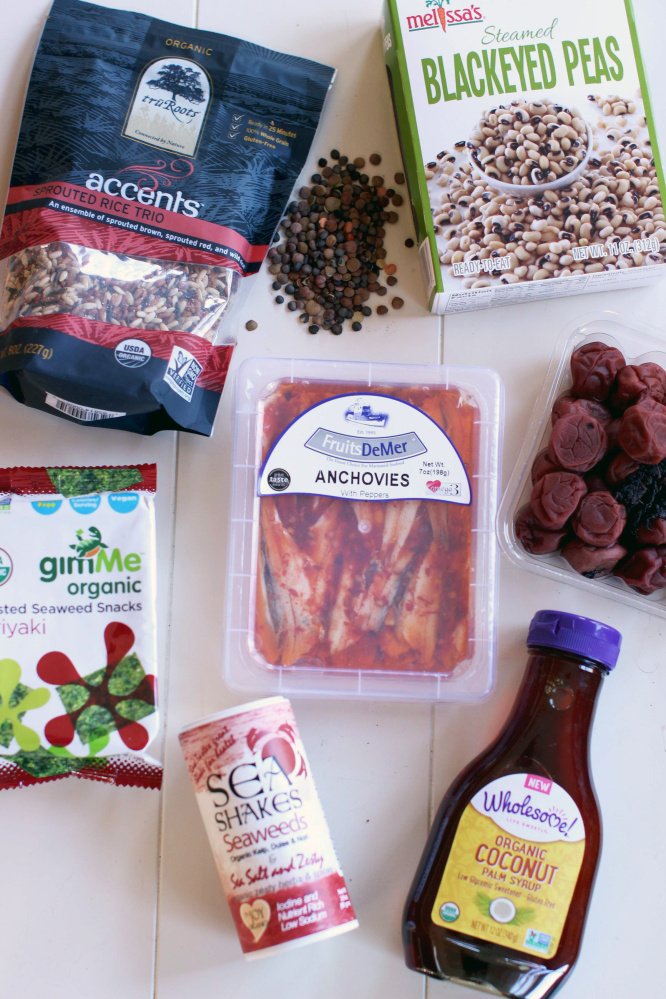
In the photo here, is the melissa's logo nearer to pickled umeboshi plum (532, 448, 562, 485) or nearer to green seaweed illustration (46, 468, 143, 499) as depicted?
pickled umeboshi plum (532, 448, 562, 485)

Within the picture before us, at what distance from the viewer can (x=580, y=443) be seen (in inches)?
30.0

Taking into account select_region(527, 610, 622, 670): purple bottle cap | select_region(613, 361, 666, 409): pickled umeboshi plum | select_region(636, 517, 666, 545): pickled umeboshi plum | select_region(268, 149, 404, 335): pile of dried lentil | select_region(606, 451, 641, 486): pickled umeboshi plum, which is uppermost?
select_region(268, 149, 404, 335): pile of dried lentil

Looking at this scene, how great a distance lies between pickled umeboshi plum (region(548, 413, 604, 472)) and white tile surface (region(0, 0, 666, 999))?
0.11 m

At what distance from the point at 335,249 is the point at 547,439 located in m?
0.34

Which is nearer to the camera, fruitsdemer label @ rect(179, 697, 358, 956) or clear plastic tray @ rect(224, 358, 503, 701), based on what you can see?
fruitsdemer label @ rect(179, 697, 358, 956)

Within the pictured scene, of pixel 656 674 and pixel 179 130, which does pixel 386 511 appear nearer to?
pixel 656 674

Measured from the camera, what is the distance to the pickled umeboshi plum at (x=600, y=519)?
0.74 m

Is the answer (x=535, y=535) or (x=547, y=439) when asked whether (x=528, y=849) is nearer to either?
(x=535, y=535)

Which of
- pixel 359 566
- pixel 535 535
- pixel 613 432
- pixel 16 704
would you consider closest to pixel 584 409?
pixel 613 432

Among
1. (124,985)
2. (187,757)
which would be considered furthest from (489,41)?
(124,985)

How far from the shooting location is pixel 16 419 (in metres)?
0.87

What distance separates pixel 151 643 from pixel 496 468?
43 cm

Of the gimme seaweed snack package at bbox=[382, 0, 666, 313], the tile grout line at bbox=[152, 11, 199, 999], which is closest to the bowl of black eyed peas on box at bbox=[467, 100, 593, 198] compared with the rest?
the gimme seaweed snack package at bbox=[382, 0, 666, 313]

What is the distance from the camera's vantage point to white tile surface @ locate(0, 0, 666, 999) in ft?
2.63
